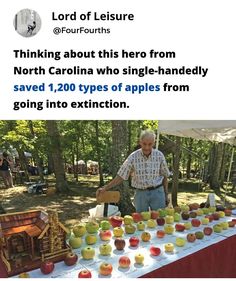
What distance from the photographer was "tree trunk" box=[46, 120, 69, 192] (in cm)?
952

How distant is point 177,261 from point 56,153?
26.8 feet

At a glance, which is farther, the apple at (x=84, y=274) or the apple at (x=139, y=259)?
the apple at (x=139, y=259)

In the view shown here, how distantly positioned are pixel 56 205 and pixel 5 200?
209cm

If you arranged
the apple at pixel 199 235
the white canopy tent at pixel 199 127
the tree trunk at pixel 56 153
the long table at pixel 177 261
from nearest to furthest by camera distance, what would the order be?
the long table at pixel 177 261 < the apple at pixel 199 235 < the white canopy tent at pixel 199 127 < the tree trunk at pixel 56 153

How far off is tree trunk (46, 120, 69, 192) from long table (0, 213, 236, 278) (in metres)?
7.50

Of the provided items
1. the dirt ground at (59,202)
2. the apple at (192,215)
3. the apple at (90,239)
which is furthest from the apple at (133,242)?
the dirt ground at (59,202)

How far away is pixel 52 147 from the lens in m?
9.45

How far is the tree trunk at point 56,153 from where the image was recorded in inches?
375

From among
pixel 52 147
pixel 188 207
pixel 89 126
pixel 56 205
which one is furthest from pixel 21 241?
pixel 89 126

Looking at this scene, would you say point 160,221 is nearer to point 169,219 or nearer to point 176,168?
point 169,219

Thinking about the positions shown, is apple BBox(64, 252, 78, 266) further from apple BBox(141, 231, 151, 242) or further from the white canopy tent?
the white canopy tent

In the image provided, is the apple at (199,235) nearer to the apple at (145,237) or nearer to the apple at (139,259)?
the apple at (145,237)

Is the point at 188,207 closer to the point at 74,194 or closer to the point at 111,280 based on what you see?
the point at 111,280

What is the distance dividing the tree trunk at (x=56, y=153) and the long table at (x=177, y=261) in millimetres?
7497
